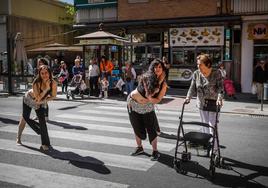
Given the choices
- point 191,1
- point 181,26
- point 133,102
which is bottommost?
point 133,102

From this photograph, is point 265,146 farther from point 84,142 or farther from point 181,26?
point 181,26

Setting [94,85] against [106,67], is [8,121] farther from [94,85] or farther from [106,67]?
[106,67]

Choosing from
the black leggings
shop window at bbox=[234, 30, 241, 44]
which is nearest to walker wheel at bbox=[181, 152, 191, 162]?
the black leggings

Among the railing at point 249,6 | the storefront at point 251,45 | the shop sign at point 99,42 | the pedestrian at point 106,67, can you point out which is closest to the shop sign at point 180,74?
the storefront at point 251,45

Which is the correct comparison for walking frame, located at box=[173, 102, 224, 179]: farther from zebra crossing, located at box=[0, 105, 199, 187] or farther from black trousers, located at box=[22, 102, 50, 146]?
black trousers, located at box=[22, 102, 50, 146]

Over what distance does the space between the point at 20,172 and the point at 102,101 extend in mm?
9587

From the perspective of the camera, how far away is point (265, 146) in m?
7.67

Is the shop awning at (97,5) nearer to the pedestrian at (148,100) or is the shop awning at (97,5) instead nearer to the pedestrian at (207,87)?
the pedestrian at (148,100)

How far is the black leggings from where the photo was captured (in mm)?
6512

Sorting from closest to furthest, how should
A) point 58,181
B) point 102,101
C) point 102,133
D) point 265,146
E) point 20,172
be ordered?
point 58,181 < point 20,172 < point 265,146 < point 102,133 < point 102,101

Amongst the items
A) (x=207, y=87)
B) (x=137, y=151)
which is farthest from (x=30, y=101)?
(x=207, y=87)

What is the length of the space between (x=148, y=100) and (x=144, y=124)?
19.7 inches

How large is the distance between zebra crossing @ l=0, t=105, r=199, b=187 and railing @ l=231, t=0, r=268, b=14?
8813 mm

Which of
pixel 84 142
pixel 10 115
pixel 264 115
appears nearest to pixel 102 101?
pixel 10 115
